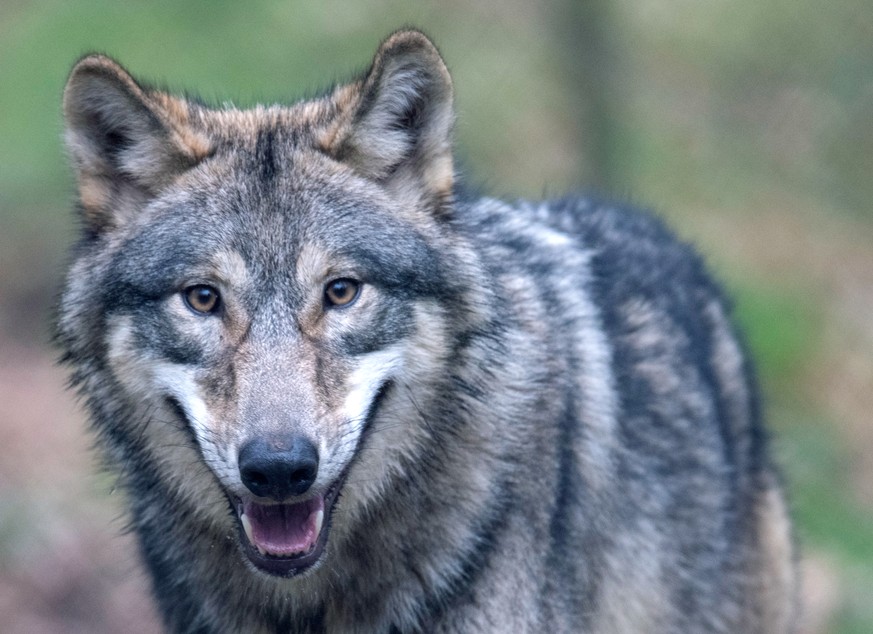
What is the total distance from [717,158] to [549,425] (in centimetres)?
1032

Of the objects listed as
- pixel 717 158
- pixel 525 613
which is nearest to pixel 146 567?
pixel 525 613

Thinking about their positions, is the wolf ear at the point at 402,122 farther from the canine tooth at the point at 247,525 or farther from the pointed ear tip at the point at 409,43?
the canine tooth at the point at 247,525

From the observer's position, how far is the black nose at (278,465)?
11.1 ft

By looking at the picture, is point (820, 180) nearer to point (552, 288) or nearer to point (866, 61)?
point (866, 61)

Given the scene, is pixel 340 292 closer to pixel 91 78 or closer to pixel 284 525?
pixel 284 525

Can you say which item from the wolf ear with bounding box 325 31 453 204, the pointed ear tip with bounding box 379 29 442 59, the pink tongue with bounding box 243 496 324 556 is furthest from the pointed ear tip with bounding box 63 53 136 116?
the pink tongue with bounding box 243 496 324 556

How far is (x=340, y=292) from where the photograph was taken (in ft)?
12.5

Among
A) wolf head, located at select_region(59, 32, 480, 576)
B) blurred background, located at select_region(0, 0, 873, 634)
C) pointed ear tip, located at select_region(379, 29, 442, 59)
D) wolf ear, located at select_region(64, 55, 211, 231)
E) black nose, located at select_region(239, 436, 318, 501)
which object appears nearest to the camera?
black nose, located at select_region(239, 436, 318, 501)

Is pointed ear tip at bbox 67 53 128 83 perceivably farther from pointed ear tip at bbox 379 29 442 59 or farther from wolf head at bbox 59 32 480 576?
pointed ear tip at bbox 379 29 442 59

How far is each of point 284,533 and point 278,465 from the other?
15.3 inches

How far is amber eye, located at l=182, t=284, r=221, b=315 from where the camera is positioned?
148 inches

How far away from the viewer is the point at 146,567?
459 cm

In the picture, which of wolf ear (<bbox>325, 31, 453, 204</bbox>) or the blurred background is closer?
wolf ear (<bbox>325, 31, 453, 204</bbox>)

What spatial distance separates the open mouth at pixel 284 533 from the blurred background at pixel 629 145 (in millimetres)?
4096
